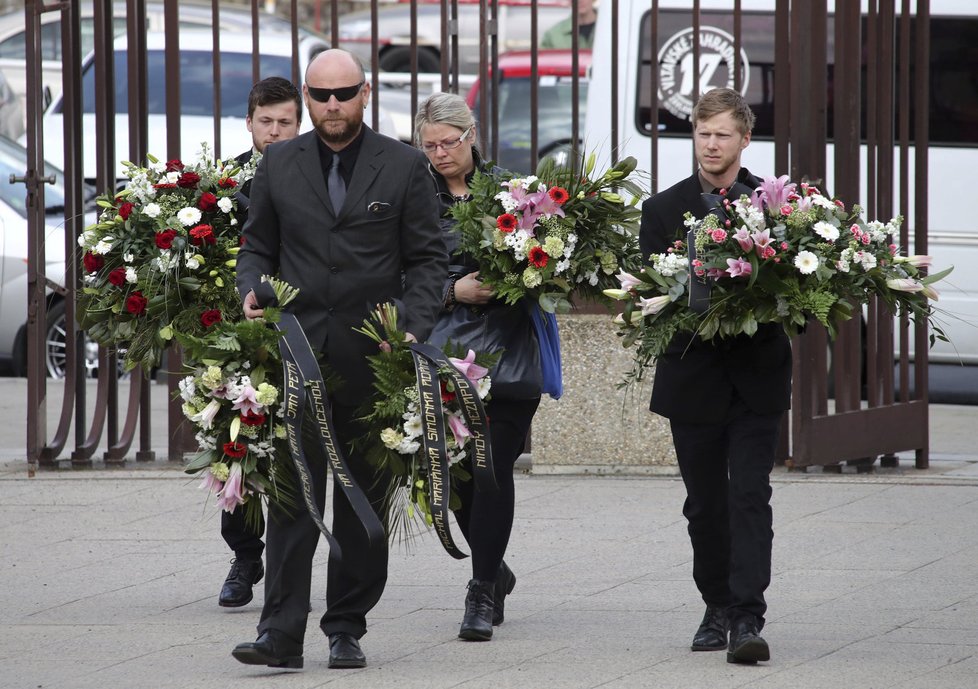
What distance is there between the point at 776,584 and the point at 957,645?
101 cm

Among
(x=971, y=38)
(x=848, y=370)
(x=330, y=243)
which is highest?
(x=971, y=38)

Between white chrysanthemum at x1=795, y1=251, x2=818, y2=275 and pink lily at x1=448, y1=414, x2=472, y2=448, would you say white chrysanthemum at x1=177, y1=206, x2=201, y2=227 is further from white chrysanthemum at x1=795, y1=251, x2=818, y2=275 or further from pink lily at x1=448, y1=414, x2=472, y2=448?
white chrysanthemum at x1=795, y1=251, x2=818, y2=275

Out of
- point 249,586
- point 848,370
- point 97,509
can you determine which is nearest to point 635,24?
point 848,370

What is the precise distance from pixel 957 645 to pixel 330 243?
2.39 m

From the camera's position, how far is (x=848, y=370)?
27.3ft

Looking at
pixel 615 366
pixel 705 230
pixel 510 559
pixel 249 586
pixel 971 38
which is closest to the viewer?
pixel 705 230

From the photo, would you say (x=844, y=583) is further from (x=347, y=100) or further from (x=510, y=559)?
(x=347, y=100)

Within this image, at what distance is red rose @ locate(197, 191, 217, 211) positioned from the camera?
5.95 metres

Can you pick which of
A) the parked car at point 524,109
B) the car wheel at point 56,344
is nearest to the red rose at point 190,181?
the car wheel at point 56,344

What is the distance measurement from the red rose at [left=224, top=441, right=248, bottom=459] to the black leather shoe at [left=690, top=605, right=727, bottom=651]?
5.16 feet

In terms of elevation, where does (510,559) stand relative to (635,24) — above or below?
below

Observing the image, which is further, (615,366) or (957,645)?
(615,366)

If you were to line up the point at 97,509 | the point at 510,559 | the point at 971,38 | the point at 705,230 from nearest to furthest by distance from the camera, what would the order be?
the point at 705,230 → the point at 510,559 → the point at 97,509 → the point at 971,38

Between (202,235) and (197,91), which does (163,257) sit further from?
(197,91)
